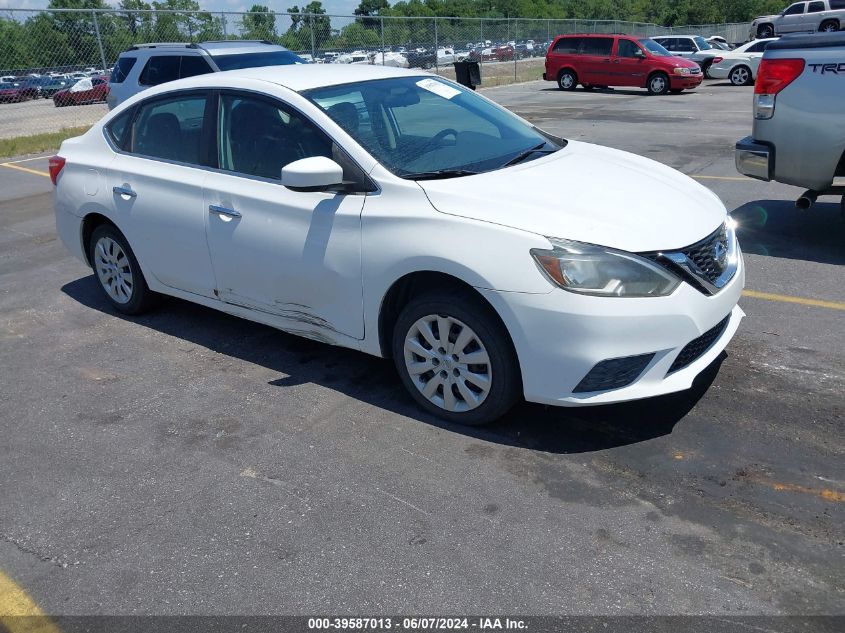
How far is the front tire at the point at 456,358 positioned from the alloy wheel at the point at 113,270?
2450 millimetres

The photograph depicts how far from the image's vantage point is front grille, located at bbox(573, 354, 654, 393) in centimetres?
351

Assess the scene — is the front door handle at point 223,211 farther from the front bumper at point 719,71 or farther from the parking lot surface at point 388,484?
the front bumper at point 719,71

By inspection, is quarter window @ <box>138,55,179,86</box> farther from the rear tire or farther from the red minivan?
the rear tire

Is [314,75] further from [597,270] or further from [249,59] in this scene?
[249,59]

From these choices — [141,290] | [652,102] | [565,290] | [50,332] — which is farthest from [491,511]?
[652,102]

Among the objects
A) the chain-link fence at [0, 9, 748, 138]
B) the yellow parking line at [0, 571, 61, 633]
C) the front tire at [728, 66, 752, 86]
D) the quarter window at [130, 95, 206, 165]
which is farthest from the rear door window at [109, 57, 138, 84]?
the front tire at [728, 66, 752, 86]

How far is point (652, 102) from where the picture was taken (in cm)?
2091

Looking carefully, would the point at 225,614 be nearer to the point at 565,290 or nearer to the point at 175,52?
the point at 565,290

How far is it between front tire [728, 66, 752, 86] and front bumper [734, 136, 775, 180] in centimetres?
2126

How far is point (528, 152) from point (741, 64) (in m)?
24.0

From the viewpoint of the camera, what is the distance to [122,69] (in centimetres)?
1305

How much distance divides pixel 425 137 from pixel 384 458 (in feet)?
6.10

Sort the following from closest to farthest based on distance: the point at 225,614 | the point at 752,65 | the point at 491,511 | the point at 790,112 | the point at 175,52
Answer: the point at 225,614 < the point at 491,511 < the point at 790,112 < the point at 175,52 < the point at 752,65

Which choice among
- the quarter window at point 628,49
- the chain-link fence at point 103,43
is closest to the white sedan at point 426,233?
the chain-link fence at point 103,43
